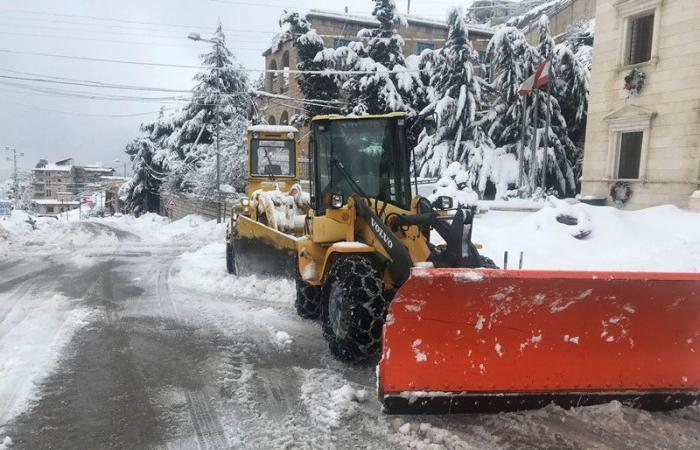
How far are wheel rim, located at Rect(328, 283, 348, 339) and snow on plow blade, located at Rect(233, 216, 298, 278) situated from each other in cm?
212

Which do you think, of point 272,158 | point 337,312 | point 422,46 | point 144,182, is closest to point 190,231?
point 272,158

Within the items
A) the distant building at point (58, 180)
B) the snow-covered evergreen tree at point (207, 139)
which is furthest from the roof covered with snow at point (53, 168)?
the snow-covered evergreen tree at point (207, 139)

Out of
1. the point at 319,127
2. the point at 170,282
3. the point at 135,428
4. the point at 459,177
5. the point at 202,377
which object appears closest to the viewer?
the point at 135,428

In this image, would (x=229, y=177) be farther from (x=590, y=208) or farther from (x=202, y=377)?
(x=202, y=377)

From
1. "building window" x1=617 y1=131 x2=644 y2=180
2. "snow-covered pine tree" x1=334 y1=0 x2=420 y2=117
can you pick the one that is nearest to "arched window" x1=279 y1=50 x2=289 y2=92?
"snow-covered pine tree" x1=334 y1=0 x2=420 y2=117

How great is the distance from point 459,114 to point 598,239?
9133mm

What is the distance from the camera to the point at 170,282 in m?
9.45

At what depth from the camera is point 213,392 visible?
4312 mm

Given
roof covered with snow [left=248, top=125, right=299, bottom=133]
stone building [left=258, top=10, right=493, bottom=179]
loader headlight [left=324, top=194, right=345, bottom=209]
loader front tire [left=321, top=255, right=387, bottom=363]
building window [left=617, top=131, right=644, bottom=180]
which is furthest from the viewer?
stone building [left=258, top=10, right=493, bottom=179]

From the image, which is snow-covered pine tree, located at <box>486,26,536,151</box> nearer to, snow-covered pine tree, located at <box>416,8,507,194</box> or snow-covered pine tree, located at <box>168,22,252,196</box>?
snow-covered pine tree, located at <box>416,8,507,194</box>

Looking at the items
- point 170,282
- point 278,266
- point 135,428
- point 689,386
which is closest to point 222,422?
point 135,428

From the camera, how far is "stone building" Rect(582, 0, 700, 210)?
13008mm

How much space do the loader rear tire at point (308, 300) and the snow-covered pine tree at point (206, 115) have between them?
73.8 ft

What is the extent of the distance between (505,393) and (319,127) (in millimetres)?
3186
